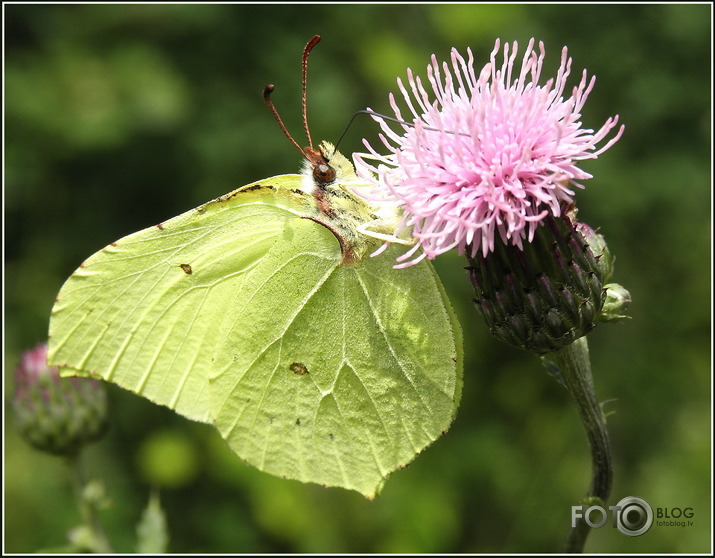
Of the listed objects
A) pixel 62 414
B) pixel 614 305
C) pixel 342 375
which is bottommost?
pixel 62 414

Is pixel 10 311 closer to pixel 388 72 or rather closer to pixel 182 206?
pixel 182 206

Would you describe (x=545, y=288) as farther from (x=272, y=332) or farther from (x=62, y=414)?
(x=62, y=414)

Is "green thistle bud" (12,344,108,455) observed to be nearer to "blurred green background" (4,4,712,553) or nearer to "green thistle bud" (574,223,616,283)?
"blurred green background" (4,4,712,553)

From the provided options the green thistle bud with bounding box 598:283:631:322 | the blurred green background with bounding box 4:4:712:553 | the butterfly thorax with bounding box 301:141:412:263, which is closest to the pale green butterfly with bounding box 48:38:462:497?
the butterfly thorax with bounding box 301:141:412:263

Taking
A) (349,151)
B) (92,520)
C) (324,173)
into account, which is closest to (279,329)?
(324,173)

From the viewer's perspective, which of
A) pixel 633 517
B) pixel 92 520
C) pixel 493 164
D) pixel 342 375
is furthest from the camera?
pixel 92 520

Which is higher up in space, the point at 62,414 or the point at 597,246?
the point at 597,246

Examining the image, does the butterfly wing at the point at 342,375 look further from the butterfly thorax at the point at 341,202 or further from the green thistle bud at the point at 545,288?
the green thistle bud at the point at 545,288
